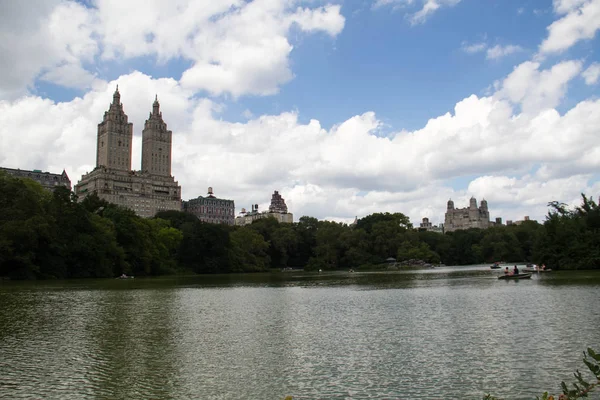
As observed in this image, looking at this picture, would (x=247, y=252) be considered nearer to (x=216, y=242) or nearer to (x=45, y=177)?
(x=216, y=242)

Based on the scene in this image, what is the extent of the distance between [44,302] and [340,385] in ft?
89.6

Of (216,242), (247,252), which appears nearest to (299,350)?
(216,242)

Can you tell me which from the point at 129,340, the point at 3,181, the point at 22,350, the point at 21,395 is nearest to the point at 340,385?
the point at 21,395

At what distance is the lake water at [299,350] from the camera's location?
12898mm

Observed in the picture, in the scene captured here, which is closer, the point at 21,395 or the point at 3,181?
the point at 21,395

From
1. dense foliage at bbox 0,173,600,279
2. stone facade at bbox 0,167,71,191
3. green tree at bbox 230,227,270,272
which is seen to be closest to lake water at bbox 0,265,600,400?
dense foliage at bbox 0,173,600,279

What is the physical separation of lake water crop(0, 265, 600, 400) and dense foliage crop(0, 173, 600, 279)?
133ft

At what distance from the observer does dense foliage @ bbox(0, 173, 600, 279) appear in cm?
6550

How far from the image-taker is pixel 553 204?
85500 millimetres

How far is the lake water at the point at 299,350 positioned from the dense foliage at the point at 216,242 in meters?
40.6

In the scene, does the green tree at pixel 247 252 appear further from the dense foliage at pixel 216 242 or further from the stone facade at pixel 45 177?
the stone facade at pixel 45 177

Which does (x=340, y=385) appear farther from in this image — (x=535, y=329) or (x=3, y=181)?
(x=3, y=181)

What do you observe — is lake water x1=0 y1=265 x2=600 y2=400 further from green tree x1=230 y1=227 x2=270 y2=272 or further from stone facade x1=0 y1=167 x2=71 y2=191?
stone facade x1=0 y1=167 x2=71 y2=191

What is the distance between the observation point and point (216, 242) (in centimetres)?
10769
